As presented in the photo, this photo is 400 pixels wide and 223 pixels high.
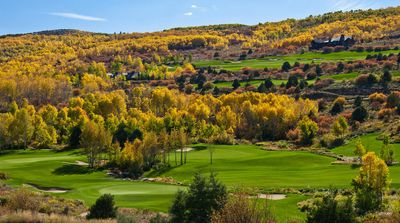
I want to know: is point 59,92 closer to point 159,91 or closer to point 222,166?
point 159,91

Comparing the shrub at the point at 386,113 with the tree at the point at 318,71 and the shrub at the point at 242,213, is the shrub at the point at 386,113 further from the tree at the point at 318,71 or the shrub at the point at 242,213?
the shrub at the point at 242,213

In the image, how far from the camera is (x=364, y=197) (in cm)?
3231

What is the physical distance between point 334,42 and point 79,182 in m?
149

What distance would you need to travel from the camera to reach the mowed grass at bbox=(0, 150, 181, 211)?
4183 cm

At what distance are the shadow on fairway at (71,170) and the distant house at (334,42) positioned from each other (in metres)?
136

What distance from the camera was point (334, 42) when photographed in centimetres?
18525

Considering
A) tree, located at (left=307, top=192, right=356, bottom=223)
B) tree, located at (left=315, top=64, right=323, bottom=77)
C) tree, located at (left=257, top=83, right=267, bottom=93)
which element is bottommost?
tree, located at (left=307, top=192, right=356, bottom=223)

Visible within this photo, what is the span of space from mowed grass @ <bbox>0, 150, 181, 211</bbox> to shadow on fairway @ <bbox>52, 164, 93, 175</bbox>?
0.65 m

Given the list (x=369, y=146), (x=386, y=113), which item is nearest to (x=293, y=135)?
(x=386, y=113)

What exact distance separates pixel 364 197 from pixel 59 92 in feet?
389

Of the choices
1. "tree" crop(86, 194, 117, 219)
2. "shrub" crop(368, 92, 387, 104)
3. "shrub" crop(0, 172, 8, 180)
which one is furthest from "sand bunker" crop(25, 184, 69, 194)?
"shrub" crop(368, 92, 387, 104)

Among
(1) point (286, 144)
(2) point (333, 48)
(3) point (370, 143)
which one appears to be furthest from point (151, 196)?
(2) point (333, 48)

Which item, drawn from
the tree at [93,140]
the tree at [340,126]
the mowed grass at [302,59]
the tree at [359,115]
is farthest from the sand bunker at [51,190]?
the mowed grass at [302,59]

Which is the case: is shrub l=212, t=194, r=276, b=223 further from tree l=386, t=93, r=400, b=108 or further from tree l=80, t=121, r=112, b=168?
tree l=386, t=93, r=400, b=108
